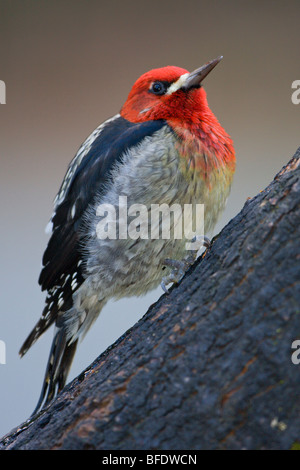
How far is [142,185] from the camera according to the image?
4.99 feet

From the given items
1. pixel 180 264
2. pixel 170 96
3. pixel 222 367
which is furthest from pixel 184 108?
pixel 222 367

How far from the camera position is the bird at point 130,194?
60.3 inches

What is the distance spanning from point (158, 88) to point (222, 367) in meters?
1.18

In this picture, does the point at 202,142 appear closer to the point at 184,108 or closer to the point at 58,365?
the point at 184,108

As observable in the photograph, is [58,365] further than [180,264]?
Yes

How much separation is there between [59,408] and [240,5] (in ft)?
7.85

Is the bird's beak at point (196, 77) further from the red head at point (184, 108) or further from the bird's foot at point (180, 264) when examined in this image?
the bird's foot at point (180, 264)

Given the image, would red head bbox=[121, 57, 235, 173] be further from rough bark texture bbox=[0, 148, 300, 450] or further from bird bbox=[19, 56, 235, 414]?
rough bark texture bbox=[0, 148, 300, 450]

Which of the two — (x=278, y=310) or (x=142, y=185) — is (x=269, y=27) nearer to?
(x=142, y=185)

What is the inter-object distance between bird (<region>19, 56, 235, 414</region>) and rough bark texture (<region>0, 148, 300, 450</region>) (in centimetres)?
60

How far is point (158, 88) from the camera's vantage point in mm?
1711

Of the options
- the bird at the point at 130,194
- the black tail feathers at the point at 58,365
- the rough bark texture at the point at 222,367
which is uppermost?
the bird at the point at 130,194

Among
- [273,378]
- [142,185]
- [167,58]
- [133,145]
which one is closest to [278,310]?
[273,378]

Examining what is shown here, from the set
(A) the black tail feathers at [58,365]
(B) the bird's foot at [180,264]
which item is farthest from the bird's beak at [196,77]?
(A) the black tail feathers at [58,365]
